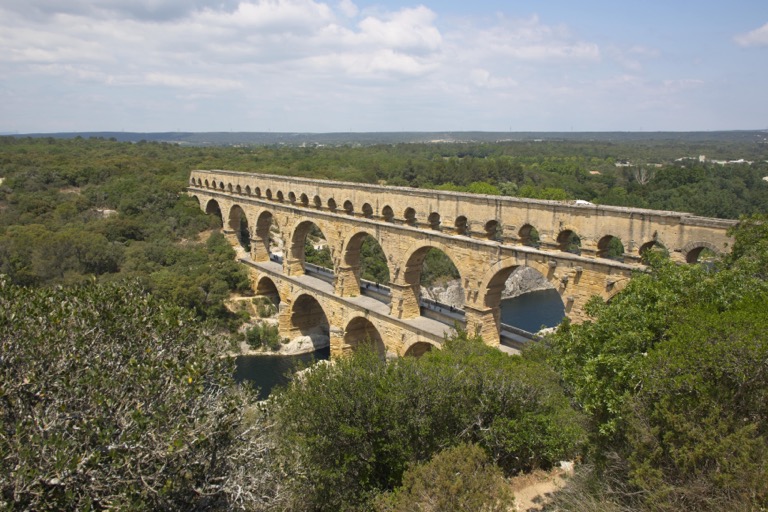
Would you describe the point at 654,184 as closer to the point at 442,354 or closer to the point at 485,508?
the point at 442,354

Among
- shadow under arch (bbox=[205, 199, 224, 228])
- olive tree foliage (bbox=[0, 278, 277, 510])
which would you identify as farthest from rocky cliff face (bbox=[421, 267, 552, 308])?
olive tree foliage (bbox=[0, 278, 277, 510])

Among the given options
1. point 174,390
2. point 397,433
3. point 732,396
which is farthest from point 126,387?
point 732,396

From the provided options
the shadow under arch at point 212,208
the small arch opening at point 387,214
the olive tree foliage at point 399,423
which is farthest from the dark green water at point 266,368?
the shadow under arch at point 212,208

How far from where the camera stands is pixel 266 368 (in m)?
27.5

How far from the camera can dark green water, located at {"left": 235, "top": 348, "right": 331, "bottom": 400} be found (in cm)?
2567

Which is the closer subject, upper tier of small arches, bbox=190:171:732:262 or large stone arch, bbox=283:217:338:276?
upper tier of small arches, bbox=190:171:732:262

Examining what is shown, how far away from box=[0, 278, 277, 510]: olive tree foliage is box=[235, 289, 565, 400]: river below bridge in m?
7.74

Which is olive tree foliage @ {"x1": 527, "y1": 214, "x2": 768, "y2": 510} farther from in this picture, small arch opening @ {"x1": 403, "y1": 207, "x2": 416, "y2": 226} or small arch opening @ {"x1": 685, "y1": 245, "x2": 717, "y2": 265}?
small arch opening @ {"x1": 403, "y1": 207, "x2": 416, "y2": 226}

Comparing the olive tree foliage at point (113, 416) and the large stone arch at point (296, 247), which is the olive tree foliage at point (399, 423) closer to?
the olive tree foliage at point (113, 416)

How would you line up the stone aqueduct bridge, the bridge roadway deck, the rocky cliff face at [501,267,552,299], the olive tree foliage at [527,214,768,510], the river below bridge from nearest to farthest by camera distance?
1. the olive tree foliage at [527,214,768,510]
2. the stone aqueduct bridge
3. the bridge roadway deck
4. the river below bridge
5. the rocky cliff face at [501,267,552,299]

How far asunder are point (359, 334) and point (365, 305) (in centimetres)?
230

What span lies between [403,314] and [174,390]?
13.9 m

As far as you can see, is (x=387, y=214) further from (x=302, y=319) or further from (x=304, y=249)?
(x=302, y=319)

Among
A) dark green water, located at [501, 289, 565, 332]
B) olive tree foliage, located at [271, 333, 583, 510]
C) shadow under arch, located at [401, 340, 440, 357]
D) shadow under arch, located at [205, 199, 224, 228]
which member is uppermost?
shadow under arch, located at [205, 199, 224, 228]
